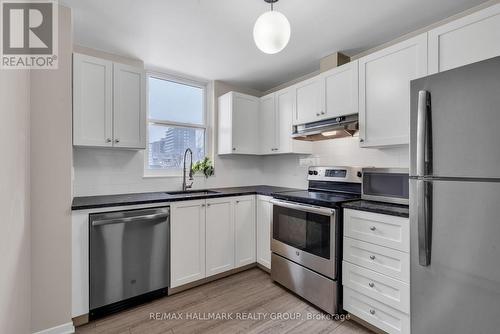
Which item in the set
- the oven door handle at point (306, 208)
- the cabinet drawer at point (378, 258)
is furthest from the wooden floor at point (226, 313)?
the oven door handle at point (306, 208)

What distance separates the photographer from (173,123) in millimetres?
3127

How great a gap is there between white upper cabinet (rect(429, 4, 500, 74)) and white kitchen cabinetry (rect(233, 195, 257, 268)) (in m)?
2.09

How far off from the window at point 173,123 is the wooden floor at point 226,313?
1.49 m

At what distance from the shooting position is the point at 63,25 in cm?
180

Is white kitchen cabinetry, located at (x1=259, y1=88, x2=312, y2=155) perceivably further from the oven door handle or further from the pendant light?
the pendant light

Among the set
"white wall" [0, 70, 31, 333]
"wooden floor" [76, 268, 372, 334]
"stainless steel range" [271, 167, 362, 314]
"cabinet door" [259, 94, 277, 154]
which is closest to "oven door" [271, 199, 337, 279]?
"stainless steel range" [271, 167, 362, 314]

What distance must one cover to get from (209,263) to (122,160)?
4.91 feet

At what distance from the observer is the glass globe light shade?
4.97 ft

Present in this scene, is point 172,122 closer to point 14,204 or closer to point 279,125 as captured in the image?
point 279,125

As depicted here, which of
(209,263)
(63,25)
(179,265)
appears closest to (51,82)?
(63,25)

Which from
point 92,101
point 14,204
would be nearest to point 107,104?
point 92,101

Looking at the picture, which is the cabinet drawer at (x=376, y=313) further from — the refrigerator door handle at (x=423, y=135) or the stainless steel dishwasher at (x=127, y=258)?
the stainless steel dishwasher at (x=127, y=258)

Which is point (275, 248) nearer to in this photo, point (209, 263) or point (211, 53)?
point (209, 263)

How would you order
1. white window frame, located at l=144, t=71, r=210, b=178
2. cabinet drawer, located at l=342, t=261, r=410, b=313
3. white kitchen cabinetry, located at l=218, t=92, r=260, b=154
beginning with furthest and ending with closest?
white kitchen cabinetry, located at l=218, t=92, r=260, b=154 → white window frame, located at l=144, t=71, r=210, b=178 → cabinet drawer, located at l=342, t=261, r=410, b=313
